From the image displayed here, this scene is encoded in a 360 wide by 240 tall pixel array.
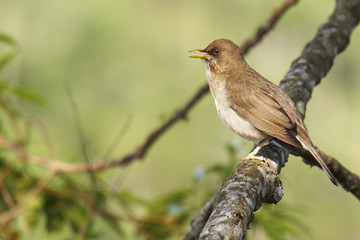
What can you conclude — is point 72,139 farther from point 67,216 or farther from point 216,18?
point 67,216

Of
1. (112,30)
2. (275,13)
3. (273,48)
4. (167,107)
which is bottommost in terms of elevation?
(275,13)

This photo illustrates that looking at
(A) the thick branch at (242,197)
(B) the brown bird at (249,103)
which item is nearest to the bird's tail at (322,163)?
(B) the brown bird at (249,103)

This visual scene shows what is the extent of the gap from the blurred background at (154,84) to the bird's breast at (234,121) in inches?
487

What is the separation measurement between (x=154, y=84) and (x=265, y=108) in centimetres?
1582

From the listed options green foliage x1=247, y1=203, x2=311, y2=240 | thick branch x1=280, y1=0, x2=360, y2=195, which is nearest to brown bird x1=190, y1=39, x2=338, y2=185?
thick branch x1=280, y1=0, x2=360, y2=195

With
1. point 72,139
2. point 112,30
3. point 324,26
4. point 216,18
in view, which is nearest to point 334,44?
point 324,26

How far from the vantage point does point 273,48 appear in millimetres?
21938

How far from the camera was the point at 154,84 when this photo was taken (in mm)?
20484

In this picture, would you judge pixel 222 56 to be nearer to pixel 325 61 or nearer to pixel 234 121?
pixel 234 121

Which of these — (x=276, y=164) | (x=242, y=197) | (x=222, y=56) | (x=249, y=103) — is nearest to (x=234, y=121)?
(x=249, y=103)

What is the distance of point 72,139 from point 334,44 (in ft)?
45.5

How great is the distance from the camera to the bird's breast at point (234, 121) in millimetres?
4691

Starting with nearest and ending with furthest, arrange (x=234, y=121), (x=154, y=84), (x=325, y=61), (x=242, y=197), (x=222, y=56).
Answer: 1. (x=242, y=197)
2. (x=325, y=61)
3. (x=234, y=121)
4. (x=222, y=56)
5. (x=154, y=84)

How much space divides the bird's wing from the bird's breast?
4 cm
